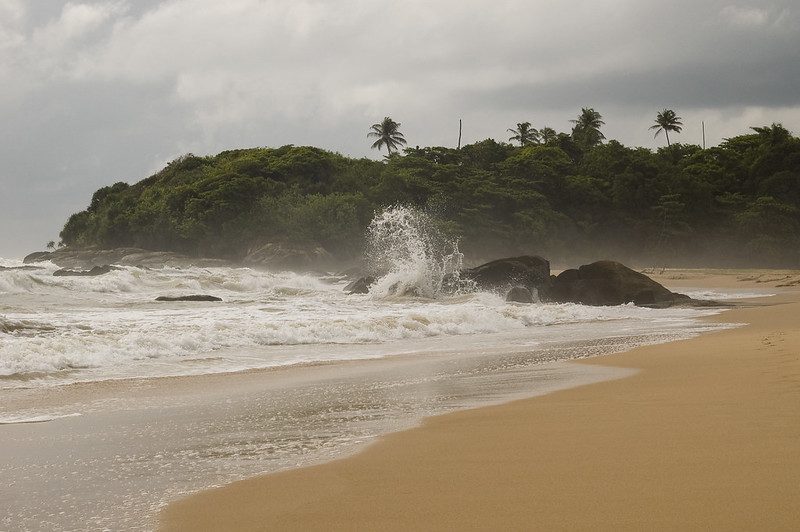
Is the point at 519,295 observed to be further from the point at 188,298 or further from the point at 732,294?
the point at 732,294

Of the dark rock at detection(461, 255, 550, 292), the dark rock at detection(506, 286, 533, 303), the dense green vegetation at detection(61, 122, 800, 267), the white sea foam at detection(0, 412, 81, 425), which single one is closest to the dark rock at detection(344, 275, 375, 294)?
the dark rock at detection(461, 255, 550, 292)

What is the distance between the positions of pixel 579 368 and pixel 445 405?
310 cm

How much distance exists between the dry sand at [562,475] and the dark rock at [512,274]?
58.5 feet

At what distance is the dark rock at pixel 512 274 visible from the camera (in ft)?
79.8

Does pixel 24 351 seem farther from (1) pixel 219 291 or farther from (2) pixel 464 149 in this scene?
(2) pixel 464 149

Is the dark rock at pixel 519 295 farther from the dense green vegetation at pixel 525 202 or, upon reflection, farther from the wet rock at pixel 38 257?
the wet rock at pixel 38 257

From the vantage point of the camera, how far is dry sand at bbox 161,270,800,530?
3326mm

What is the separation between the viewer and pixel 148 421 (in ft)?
20.4

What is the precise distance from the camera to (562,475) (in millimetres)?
3951

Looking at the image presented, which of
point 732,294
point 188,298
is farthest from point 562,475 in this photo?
point 732,294

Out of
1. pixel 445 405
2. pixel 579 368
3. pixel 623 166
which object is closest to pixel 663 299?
pixel 579 368

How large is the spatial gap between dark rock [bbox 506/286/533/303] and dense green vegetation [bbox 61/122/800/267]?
31.0 metres

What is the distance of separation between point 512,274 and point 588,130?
181ft

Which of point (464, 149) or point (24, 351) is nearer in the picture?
point (24, 351)
